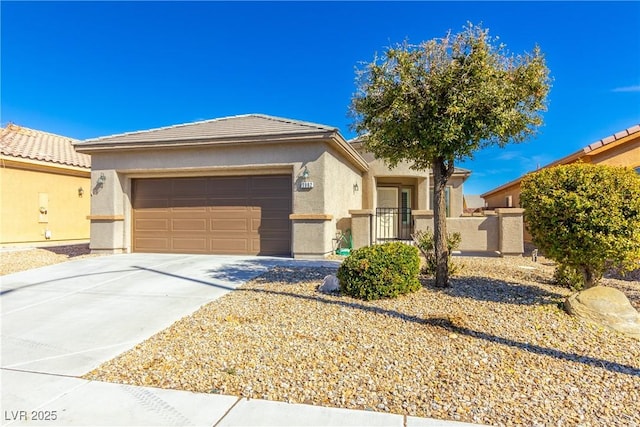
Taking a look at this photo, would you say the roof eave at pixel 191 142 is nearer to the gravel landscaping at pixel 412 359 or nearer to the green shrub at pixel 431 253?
the green shrub at pixel 431 253

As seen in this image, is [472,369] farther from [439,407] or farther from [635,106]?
[635,106]

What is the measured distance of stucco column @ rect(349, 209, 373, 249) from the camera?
415 inches

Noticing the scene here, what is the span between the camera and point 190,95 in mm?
18203

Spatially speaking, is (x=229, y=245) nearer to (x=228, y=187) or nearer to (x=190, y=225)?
(x=190, y=225)

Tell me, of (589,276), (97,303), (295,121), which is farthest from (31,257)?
(589,276)

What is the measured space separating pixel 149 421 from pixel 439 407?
229 cm

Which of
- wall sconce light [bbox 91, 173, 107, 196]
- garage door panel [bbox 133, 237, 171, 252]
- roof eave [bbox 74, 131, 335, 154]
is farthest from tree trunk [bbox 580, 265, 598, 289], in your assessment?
wall sconce light [bbox 91, 173, 107, 196]

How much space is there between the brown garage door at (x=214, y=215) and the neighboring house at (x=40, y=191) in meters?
5.55

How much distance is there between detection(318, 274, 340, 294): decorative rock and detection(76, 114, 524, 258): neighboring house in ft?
11.9

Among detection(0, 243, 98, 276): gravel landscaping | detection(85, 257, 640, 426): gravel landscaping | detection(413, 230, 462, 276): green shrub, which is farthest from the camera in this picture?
detection(0, 243, 98, 276): gravel landscaping

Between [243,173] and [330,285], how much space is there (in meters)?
5.80

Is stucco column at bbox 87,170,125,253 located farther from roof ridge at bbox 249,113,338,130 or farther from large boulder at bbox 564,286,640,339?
large boulder at bbox 564,286,640,339

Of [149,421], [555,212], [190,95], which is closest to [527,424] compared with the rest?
[149,421]

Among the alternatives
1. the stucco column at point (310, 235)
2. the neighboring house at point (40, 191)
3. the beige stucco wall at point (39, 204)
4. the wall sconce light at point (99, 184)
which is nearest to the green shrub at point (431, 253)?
the stucco column at point (310, 235)
